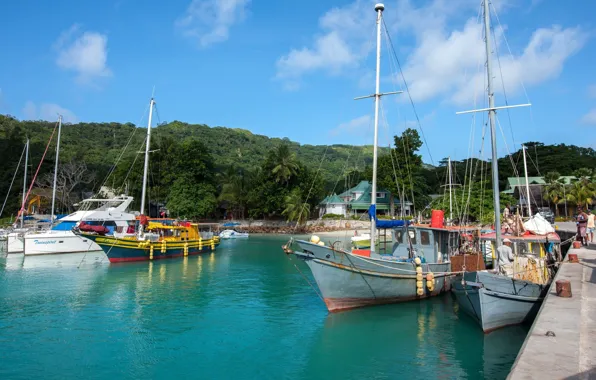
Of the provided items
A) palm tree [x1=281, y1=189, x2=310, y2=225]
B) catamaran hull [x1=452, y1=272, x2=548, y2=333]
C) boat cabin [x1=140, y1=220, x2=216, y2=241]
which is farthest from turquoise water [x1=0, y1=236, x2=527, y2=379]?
palm tree [x1=281, y1=189, x2=310, y2=225]

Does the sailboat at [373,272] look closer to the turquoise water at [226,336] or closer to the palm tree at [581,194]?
the turquoise water at [226,336]

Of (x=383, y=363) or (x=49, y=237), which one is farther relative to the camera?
(x=49, y=237)

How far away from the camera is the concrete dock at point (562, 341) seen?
6379 millimetres

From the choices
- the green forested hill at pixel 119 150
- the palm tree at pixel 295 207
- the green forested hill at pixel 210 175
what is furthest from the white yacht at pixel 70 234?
the palm tree at pixel 295 207

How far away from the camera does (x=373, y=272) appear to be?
15.6 m

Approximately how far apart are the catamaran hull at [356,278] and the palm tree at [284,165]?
163 feet

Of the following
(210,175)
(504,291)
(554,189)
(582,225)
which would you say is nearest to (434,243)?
(504,291)

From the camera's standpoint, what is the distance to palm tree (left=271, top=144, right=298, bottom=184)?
66.1 meters

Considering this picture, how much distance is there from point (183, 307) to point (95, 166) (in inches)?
2501

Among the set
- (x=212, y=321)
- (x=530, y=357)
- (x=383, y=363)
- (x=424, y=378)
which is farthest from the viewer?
(x=212, y=321)

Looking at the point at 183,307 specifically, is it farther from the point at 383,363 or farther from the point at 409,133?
the point at 409,133

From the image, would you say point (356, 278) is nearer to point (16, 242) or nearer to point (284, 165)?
point (16, 242)

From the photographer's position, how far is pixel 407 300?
17062 mm

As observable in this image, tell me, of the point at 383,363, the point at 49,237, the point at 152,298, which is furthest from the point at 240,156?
the point at 383,363
